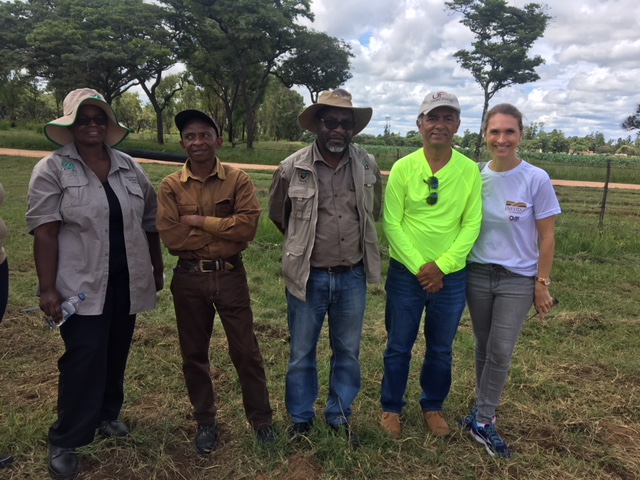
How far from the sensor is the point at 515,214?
2637 millimetres

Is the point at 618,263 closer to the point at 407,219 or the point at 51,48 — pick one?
the point at 407,219

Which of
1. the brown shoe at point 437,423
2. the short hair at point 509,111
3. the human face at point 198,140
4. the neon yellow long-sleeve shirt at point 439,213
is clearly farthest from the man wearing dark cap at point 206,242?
the short hair at point 509,111

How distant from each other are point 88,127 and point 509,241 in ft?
7.79

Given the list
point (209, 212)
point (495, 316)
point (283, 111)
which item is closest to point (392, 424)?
point (495, 316)

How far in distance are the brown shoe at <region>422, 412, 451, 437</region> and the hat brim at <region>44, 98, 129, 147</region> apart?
255 centimetres

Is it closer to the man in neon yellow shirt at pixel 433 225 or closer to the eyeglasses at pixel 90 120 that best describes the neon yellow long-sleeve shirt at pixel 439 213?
the man in neon yellow shirt at pixel 433 225

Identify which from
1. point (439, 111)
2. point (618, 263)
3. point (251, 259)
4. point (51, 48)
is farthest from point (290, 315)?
point (51, 48)

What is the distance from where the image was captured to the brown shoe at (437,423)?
2982 mm

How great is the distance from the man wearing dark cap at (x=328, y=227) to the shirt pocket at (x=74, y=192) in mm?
976

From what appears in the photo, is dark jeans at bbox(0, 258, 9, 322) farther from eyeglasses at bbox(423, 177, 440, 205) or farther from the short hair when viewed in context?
the short hair

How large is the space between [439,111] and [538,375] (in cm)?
234

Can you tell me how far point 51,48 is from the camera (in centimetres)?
2306

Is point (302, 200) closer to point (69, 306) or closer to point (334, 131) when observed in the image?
point (334, 131)

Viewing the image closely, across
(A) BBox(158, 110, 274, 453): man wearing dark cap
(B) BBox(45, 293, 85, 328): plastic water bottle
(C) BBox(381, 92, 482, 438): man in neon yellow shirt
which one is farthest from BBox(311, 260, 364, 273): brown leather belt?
(B) BBox(45, 293, 85, 328): plastic water bottle
